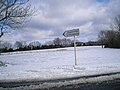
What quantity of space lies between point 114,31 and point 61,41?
3059 inches

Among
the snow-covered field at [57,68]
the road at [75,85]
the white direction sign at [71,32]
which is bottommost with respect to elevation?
the snow-covered field at [57,68]

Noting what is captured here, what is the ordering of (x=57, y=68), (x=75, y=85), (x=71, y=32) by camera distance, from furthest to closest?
(x=71, y=32) → (x=57, y=68) → (x=75, y=85)

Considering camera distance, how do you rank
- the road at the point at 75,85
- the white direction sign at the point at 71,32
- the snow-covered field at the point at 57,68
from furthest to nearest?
1. the white direction sign at the point at 71,32
2. the snow-covered field at the point at 57,68
3. the road at the point at 75,85

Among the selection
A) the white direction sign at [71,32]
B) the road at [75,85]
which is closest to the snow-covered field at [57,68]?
the road at [75,85]

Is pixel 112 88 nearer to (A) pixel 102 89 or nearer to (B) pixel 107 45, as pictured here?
(A) pixel 102 89

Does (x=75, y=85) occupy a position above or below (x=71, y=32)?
below

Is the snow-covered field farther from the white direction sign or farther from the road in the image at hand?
the white direction sign

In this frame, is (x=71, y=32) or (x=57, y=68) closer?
(x=57, y=68)

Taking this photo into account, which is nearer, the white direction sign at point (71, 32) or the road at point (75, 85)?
the road at point (75, 85)

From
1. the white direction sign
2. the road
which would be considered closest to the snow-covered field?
the road

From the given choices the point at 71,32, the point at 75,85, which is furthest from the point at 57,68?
the point at 75,85

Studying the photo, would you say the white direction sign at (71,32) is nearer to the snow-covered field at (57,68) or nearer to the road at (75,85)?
the snow-covered field at (57,68)

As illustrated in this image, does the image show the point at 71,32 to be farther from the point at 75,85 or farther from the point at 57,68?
the point at 75,85

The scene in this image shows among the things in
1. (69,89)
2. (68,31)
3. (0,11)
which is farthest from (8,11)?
(69,89)
